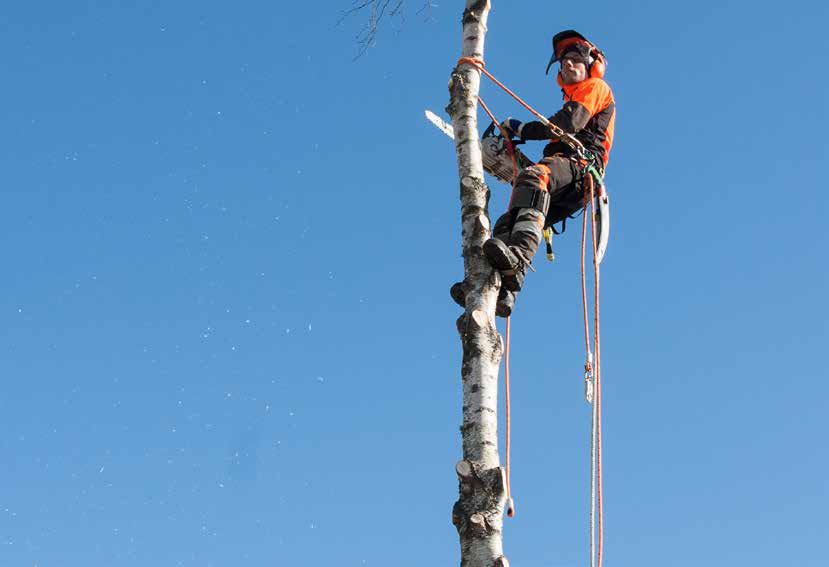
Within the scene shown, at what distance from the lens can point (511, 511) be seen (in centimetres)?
359

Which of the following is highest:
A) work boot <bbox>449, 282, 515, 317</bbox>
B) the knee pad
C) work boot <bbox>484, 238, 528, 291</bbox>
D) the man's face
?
the man's face

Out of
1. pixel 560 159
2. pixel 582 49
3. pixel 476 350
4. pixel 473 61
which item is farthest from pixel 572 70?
pixel 476 350

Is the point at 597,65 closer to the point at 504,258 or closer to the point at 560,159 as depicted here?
the point at 560,159

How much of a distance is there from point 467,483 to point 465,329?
0.62m

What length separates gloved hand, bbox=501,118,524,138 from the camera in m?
5.38

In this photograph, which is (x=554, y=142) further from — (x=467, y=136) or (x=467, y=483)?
(x=467, y=483)

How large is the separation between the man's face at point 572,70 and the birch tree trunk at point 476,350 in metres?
1.11

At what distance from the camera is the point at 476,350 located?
3.71m

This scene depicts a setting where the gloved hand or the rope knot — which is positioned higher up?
the gloved hand

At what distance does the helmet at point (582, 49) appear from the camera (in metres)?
5.74

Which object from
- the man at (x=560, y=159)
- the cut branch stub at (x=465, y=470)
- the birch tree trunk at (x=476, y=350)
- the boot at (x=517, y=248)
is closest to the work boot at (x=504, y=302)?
the man at (x=560, y=159)

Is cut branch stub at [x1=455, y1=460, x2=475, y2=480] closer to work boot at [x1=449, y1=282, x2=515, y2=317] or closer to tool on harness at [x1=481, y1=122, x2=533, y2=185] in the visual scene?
work boot at [x1=449, y1=282, x2=515, y2=317]

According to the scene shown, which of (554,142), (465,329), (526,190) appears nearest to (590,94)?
(554,142)

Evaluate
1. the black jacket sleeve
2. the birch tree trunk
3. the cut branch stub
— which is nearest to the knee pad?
the black jacket sleeve
